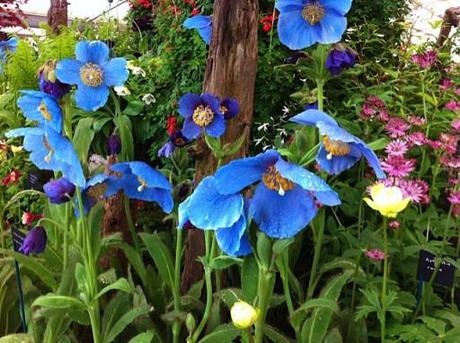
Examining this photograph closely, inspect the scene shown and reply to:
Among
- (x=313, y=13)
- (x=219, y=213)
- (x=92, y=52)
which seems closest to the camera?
(x=219, y=213)

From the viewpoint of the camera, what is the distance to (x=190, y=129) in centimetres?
109

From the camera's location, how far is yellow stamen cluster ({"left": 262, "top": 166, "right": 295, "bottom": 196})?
70cm

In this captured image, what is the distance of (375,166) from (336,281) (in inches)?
14.2

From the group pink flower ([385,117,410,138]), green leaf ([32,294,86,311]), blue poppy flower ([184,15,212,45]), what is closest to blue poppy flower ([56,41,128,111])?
blue poppy flower ([184,15,212,45])

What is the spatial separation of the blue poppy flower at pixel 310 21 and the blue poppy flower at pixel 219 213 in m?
0.37

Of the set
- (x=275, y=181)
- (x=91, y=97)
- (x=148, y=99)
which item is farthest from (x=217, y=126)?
(x=148, y=99)

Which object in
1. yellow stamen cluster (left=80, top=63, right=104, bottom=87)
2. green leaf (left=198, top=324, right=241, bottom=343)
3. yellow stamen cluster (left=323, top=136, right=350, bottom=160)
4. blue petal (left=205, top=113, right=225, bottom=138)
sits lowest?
green leaf (left=198, top=324, right=241, bottom=343)

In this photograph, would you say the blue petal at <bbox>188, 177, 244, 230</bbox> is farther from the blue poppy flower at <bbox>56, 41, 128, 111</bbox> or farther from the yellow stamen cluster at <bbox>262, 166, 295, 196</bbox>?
the blue poppy flower at <bbox>56, 41, 128, 111</bbox>

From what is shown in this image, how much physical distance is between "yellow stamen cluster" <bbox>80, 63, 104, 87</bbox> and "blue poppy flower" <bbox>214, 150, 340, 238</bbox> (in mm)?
435

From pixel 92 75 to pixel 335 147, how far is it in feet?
1.74

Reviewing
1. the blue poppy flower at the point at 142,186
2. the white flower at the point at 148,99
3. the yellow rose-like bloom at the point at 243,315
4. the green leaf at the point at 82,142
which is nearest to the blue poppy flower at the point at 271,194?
the yellow rose-like bloom at the point at 243,315

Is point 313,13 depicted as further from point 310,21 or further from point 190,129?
point 190,129

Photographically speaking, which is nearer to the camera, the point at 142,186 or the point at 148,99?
the point at 142,186

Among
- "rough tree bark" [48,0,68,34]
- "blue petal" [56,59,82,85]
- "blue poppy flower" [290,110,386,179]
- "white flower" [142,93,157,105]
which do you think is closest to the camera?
"blue poppy flower" [290,110,386,179]
